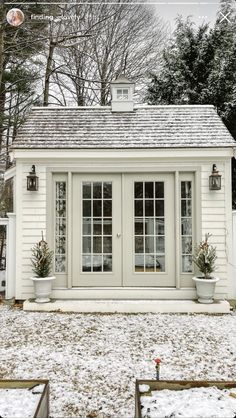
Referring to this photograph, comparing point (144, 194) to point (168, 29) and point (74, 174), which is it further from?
point (168, 29)

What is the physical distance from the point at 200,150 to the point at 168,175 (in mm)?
670

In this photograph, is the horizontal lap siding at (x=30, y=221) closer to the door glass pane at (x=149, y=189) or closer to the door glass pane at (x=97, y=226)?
the door glass pane at (x=97, y=226)

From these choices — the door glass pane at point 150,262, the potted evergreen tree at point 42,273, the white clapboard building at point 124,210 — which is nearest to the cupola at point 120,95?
the white clapboard building at point 124,210

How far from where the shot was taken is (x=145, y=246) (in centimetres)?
607

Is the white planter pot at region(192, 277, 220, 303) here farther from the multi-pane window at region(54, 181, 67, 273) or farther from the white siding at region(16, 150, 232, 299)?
the multi-pane window at region(54, 181, 67, 273)

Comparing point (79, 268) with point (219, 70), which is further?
→ point (219, 70)

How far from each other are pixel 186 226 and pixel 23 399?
13.8 feet

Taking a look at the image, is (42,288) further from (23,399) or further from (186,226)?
(23,399)

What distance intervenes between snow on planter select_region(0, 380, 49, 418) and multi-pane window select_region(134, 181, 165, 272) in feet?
11.9

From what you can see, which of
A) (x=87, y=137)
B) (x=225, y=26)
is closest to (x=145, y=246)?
(x=87, y=137)

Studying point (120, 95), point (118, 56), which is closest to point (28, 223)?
point (120, 95)

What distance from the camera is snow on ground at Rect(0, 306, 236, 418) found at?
9.89 feet

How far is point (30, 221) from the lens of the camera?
19.8ft

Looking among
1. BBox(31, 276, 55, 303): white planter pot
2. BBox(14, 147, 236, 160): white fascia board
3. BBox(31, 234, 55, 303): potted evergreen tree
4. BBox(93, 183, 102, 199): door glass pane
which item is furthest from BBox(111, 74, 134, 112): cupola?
BBox(31, 276, 55, 303): white planter pot
